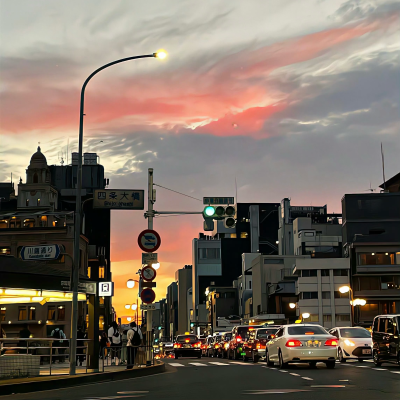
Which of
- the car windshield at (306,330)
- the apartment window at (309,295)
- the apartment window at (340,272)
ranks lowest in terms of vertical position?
the car windshield at (306,330)

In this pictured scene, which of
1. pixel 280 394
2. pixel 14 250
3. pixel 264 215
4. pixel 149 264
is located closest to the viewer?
pixel 280 394

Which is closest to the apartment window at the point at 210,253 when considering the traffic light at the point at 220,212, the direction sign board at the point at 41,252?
the traffic light at the point at 220,212

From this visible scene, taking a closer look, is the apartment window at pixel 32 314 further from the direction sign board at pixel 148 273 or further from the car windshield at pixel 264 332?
the direction sign board at pixel 148 273

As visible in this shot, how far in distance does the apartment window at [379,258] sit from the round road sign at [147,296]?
65700 mm

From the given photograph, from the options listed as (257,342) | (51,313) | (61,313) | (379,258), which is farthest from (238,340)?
(379,258)

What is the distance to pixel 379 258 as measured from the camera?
3504 inches

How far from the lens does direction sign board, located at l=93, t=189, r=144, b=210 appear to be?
78.4ft

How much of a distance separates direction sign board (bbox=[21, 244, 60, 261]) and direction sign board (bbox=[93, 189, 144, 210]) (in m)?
3.22

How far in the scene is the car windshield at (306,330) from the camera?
83.3ft

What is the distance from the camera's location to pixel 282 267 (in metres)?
120

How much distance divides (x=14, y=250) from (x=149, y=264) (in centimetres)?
6735

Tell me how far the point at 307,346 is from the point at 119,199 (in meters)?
8.43

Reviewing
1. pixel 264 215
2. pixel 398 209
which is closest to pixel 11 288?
pixel 398 209

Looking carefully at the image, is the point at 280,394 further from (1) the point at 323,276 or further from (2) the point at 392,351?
(1) the point at 323,276
